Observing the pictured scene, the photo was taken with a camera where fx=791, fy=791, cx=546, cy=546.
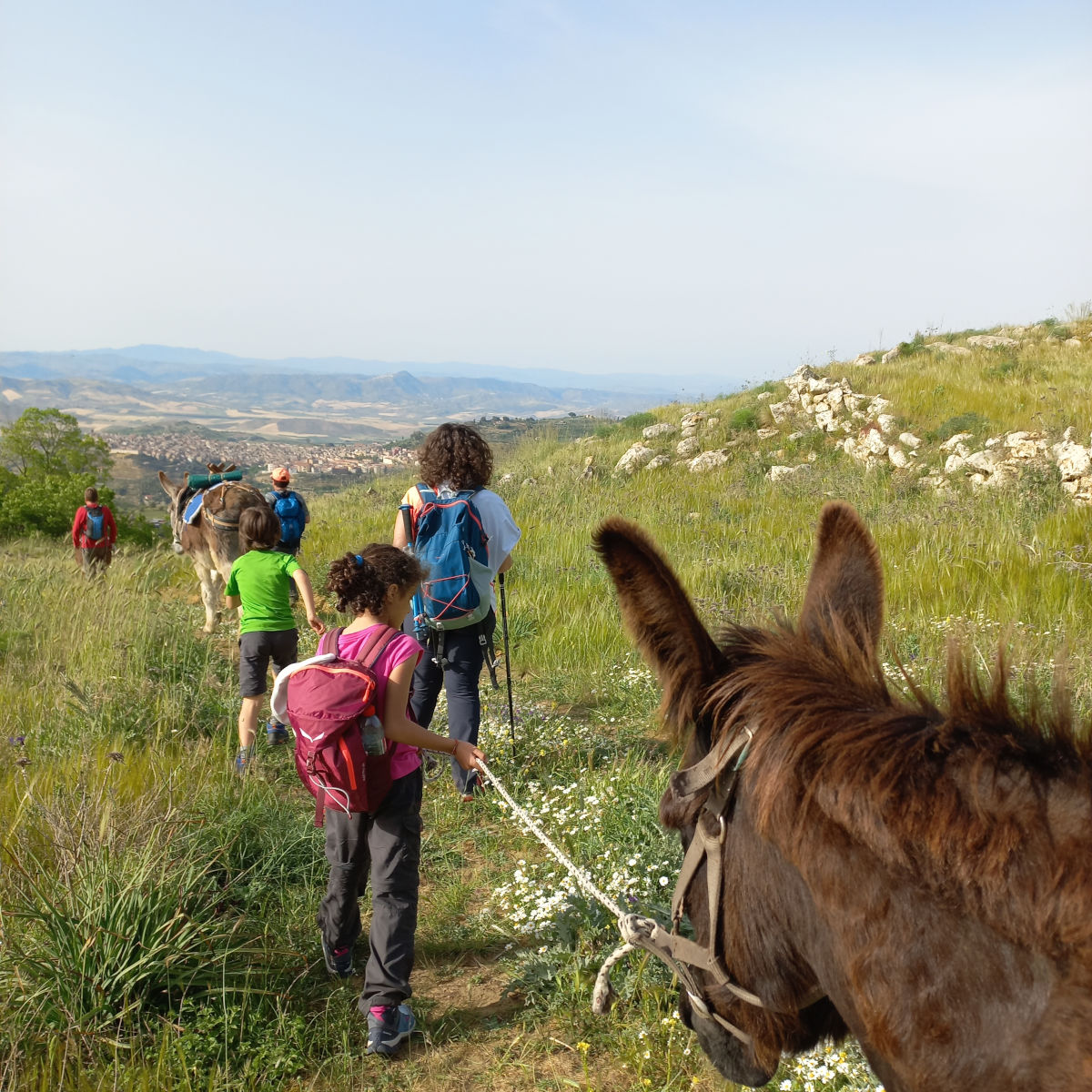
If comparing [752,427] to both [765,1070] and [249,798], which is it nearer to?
[249,798]

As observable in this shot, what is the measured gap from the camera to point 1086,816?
3.29 ft

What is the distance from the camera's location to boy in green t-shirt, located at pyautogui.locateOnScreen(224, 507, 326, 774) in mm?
5293

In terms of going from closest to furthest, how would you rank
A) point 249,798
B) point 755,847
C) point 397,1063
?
point 755,847
point 397,1063
point 249,798

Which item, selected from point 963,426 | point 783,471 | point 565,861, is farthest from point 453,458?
point 963,426

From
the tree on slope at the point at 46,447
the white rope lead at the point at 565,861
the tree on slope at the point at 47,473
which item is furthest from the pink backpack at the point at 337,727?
the tree on slope at the point at 46,447

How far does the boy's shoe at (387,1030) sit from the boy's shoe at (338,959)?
1.19 ft

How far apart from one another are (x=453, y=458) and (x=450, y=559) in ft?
1.99

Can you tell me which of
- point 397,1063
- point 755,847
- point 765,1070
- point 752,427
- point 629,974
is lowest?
point 397,1063

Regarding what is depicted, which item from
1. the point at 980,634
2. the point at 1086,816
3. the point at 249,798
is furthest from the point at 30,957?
the point at 980,634

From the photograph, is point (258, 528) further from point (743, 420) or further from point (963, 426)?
point (743, 420)

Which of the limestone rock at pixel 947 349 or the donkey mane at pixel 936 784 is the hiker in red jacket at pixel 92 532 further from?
the limestone rock at pixel 947 349

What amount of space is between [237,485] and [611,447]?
9764 mm

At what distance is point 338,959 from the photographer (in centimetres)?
332

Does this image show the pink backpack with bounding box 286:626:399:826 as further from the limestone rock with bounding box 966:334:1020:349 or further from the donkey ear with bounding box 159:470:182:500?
the limestone rock with bounding box 966:334:1020:349
